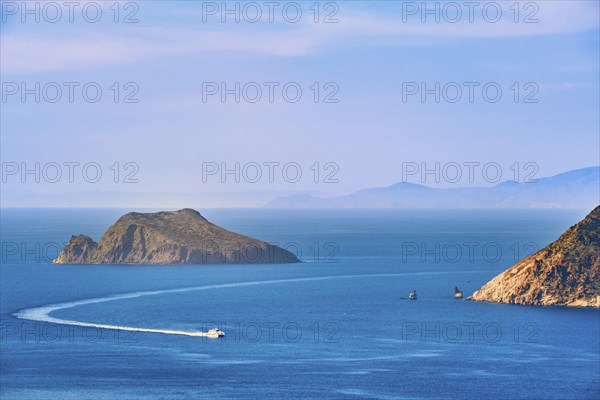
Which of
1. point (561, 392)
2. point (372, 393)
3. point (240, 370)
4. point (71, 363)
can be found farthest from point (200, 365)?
point (561, 392)

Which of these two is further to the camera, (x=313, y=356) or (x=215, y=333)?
(x=215, y=333)

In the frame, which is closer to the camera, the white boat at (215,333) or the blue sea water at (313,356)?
the blue sea water at (313,356)

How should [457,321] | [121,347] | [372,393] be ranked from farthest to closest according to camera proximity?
[457,321] < [121,347] < [372,393]

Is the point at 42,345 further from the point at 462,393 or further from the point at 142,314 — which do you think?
the point at 462,393

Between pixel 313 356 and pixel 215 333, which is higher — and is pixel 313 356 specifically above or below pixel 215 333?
below

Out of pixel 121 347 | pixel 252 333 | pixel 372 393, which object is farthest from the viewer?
pixel 252 333

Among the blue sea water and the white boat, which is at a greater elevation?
the white boat

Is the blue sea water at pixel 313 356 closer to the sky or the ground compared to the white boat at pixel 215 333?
closer to the ground

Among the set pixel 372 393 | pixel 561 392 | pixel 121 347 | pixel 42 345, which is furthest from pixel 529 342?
pixel 42 345

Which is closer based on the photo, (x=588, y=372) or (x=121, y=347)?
(x=588, y=372)

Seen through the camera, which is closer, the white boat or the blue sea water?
the blue sea water
